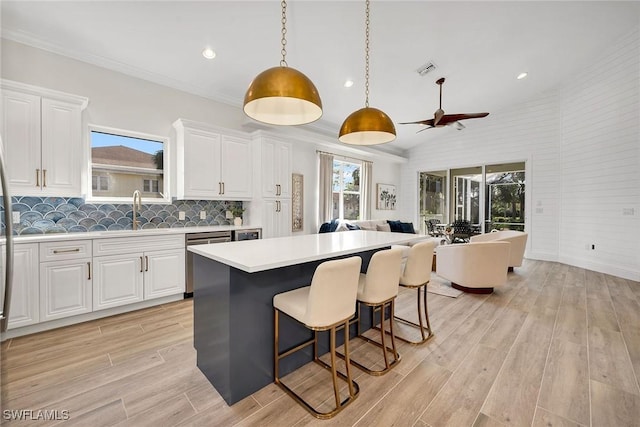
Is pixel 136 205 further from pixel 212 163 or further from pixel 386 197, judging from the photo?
pixel 386 197

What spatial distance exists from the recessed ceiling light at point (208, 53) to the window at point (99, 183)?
2.02 metres

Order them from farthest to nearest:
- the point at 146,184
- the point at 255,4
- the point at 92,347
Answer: the point at 146,184
the point at 255,4
the point at 92,347

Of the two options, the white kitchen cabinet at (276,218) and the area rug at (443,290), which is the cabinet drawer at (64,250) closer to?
the white kitchen cabinet at (276,218)

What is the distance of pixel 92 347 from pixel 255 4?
3.66m

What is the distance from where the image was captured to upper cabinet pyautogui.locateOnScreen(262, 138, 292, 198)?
14.6 feet

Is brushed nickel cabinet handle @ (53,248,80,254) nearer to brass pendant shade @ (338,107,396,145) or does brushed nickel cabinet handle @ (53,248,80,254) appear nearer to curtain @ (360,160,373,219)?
brass pendant shade @ (338,107,396,145)

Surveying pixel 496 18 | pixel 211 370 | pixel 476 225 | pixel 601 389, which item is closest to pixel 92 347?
pixel 211 370

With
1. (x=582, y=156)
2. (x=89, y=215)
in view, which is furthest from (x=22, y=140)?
(x=582, y=156)

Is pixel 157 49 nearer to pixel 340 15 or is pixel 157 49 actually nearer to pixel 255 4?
pixel 255 4

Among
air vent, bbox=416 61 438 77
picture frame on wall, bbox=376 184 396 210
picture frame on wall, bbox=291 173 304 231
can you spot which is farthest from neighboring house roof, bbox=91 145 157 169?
picture frame on wall, bbox=376 184 396 210

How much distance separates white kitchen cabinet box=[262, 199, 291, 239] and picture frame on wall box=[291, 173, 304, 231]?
62 centimetres

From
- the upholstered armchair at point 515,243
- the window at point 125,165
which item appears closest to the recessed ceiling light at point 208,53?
the window at point 125,165

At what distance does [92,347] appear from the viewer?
2.38 metres

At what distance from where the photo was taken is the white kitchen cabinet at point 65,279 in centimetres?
260
